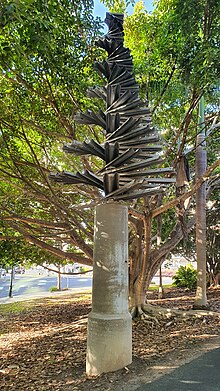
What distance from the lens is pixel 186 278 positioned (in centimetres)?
1698

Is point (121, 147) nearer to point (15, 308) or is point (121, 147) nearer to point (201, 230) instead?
point (201, 230)

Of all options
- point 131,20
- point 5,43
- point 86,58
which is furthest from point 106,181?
point 131,20

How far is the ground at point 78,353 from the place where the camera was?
3.71m

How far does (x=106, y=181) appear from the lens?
165 inches

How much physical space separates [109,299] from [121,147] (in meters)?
1.97

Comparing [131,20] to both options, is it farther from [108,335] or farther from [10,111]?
[108,335]

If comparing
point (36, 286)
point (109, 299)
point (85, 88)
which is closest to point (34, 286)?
point (36, 286)

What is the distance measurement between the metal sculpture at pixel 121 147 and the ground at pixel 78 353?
209cm

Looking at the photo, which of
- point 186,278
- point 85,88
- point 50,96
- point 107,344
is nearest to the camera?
point 107,344

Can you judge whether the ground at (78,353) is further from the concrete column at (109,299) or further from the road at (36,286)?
the road at (36,286)

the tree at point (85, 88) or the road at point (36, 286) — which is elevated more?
the tree at point (85, 88)

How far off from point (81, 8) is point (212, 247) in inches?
436

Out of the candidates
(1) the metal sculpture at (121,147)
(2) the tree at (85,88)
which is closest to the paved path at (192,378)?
(1) the metal sculpture at (121,147)

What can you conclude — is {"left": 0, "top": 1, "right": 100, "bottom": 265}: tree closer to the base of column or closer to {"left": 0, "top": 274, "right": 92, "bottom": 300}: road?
the base of column
